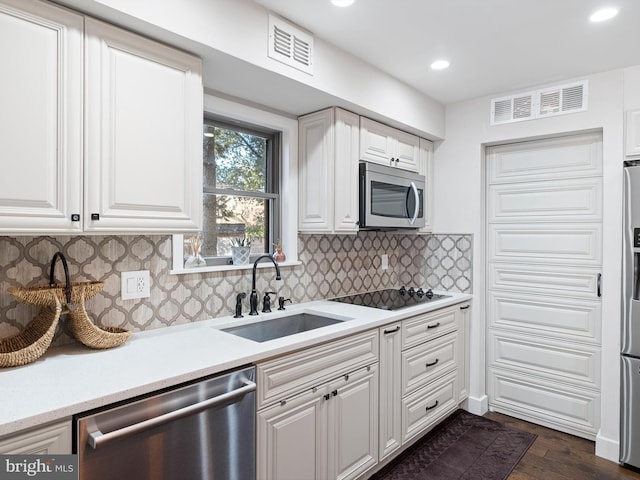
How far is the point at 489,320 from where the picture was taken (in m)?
3.28

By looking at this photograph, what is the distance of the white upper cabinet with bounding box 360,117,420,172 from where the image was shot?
107 inches

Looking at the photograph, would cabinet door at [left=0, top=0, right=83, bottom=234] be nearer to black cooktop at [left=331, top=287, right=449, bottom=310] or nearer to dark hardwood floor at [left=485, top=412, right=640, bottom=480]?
black cooktop at [left=331, top=287, right=449, bottom=310]

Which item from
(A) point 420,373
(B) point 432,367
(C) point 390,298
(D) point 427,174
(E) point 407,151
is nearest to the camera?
(A) point 420,373

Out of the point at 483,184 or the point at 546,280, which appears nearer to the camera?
the point at 546,280

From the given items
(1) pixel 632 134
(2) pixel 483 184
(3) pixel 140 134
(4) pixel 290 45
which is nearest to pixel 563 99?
(1) pixel 632 134

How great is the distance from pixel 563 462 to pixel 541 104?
2422 millimetres

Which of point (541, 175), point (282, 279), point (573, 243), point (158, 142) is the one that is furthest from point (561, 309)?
point (158, 142)

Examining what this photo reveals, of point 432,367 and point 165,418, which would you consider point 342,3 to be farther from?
point 432,367

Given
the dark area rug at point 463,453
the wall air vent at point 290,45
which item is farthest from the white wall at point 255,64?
the dark area rug at point 463,453

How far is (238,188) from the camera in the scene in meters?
2.53

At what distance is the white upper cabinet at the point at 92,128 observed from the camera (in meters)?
1.32

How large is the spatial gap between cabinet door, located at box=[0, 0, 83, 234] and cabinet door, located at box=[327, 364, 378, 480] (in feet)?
4.69

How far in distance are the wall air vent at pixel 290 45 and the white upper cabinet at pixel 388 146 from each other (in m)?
0.68

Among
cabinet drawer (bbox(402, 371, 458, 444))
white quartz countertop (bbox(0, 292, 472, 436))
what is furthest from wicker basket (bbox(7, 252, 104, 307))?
cabinet drawer (bbox(402, 371, 458, 444))
